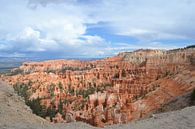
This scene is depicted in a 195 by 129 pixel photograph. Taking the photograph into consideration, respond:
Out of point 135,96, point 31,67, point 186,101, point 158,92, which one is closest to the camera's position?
point 186,101

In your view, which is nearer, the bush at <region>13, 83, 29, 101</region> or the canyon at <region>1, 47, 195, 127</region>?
the canyon at <region>1, 47, 195, 127</region>

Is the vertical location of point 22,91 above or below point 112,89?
below

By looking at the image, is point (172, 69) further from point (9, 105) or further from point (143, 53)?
point (9, 105)

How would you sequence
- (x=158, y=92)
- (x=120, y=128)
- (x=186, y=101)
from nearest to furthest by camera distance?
(x=120, y=128), (x=186, y=101), (x=158, y=92)

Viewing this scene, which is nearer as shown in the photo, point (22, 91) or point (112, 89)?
point (112, 89)

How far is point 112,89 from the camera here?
91.8 meters

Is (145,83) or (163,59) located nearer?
(145,83)

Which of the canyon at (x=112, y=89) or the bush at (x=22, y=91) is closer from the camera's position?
the canyon at (x=112, y=89)

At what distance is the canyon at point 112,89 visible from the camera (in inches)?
2435

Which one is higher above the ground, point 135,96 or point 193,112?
point 193,112

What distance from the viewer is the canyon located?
61844 millimetres

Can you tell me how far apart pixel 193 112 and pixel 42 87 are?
319ft

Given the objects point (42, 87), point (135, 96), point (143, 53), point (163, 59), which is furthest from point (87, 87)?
point (143, 53)

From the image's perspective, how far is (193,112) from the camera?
19.6m
